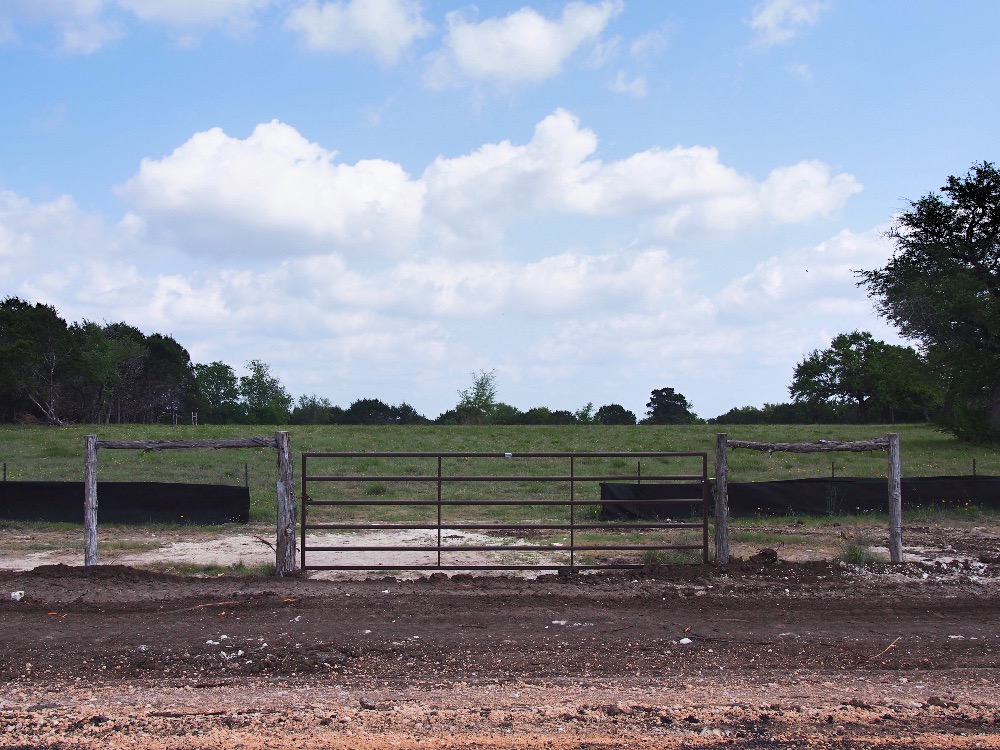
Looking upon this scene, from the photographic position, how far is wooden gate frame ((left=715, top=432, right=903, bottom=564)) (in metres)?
10.1

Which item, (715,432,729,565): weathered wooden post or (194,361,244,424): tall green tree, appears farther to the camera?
(194,361,244,424): tall green tree

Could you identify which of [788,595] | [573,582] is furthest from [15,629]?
[788,595]

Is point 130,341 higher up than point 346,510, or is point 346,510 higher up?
point 130,341

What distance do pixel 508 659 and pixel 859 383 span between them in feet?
254

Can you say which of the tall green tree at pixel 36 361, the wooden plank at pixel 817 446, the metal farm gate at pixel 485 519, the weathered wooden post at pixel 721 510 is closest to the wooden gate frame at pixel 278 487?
the metal farm gate at pixel 485 519

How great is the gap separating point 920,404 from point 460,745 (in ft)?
229

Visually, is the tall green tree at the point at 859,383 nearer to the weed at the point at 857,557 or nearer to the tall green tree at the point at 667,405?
the tall green tree at the point at 667,405

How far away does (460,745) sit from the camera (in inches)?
191

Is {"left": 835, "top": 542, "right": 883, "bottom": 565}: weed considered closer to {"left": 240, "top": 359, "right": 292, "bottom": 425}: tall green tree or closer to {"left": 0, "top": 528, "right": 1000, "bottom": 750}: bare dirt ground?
{"left": 0, "top": 528, "right": 1000, "bottom": 750}: bare dirt ground

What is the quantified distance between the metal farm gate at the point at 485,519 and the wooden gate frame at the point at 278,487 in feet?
0.60

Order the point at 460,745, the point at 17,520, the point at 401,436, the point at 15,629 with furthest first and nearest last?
the point at 401,436, the point at 17,520, the point at 15,629, the point at 460,745

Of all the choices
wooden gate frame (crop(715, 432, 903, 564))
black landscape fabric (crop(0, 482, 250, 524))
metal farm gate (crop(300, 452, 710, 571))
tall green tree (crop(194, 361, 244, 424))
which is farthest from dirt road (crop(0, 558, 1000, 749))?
tall green tree (crop(194, 361, 244, 424))

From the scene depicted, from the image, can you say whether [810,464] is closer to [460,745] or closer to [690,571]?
[690,571]

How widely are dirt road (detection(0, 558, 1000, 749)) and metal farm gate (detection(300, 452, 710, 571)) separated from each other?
71cm
